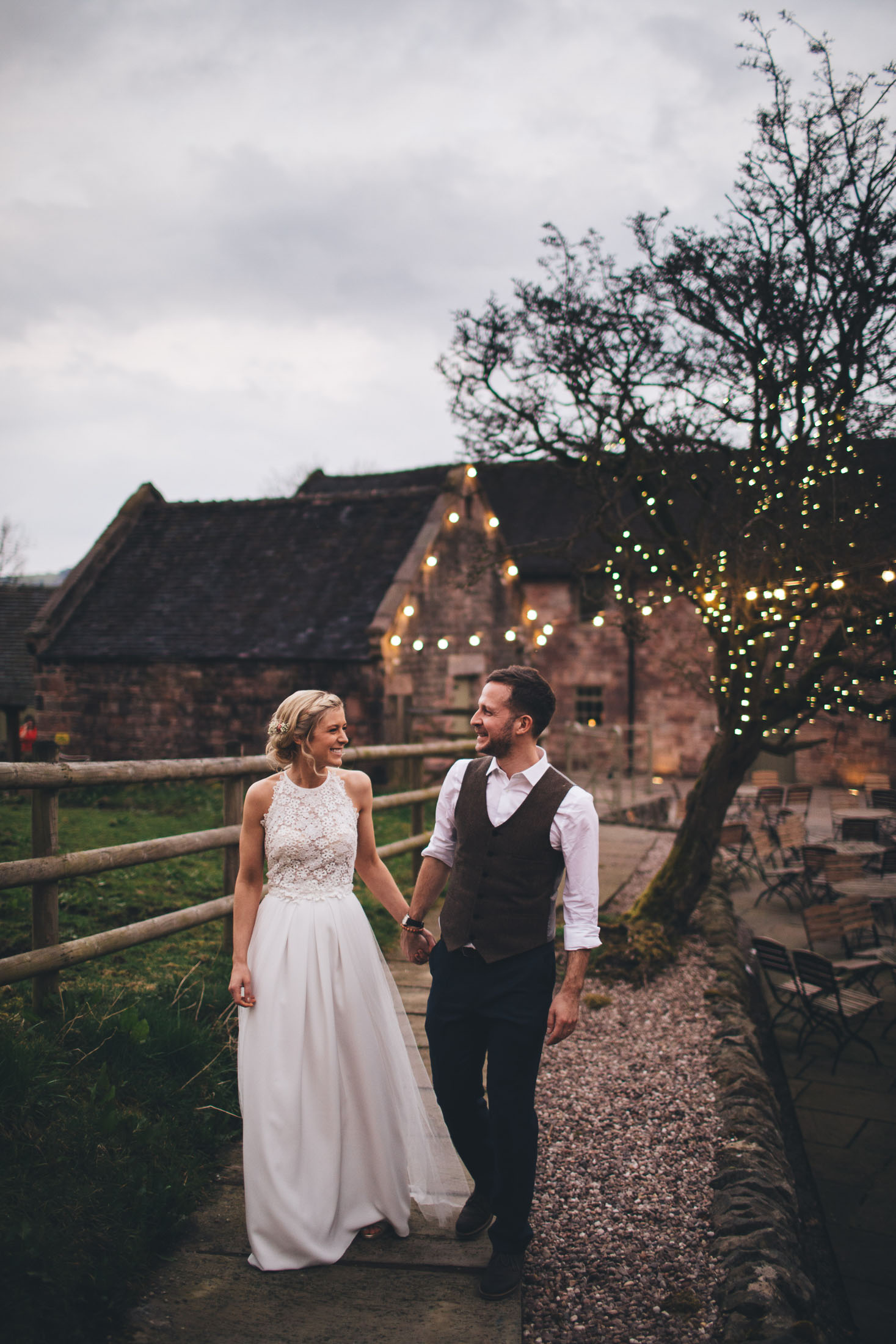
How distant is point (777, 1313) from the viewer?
9.05ft

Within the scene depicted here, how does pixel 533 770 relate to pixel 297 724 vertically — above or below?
below

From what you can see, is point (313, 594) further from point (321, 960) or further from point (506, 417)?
point (321, 960)

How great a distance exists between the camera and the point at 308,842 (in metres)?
3.18

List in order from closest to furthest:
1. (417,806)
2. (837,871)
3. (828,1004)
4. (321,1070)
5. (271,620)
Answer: (321,1070) → (828,1004) → (417,806) → (837,871) → (271,620)

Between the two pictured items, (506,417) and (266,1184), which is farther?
(506,417)

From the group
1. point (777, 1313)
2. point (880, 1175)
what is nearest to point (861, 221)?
point (880, 1175)

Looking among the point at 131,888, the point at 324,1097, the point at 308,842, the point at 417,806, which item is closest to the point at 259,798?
the point at 308,842

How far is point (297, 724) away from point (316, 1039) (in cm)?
106

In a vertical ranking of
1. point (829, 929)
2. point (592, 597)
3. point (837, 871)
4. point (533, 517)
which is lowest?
point (829, 929)

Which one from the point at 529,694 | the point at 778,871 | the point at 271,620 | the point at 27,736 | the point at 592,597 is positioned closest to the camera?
the point at 529,694

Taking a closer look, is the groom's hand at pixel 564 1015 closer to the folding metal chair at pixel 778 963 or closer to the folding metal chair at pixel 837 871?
the folding metal chair at pixel 778 963

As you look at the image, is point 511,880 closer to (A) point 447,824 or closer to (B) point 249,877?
(A) point 447,824

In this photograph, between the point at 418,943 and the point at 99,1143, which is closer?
the point at 99,1143

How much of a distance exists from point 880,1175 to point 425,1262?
3619mm
